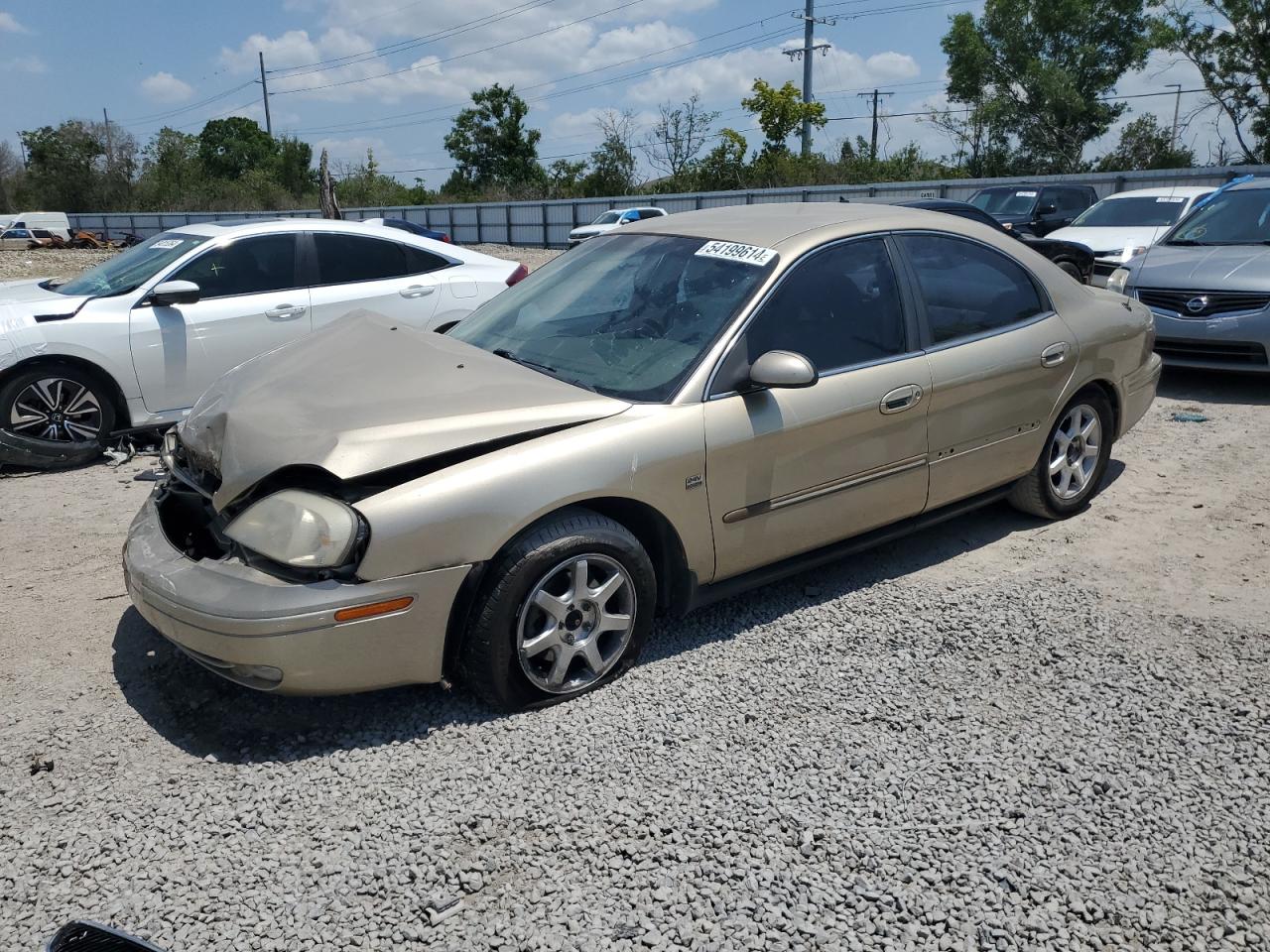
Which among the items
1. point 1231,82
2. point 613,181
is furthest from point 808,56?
point 1231,82

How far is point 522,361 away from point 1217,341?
20.3 ft

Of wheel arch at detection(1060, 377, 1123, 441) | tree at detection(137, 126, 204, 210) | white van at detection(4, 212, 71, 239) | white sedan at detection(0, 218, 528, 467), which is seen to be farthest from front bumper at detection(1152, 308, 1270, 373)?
tree at detection(137, 126, 204, 210)

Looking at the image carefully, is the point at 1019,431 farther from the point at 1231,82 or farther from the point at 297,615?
the point at 1231,82

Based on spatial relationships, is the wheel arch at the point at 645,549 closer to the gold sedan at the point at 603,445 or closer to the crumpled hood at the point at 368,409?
the gold sedan at the point at 603,445

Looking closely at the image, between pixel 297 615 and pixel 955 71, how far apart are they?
50.3m

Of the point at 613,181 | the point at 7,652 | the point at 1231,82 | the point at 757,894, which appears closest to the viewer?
the point at 757,894

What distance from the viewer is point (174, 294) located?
6488mm

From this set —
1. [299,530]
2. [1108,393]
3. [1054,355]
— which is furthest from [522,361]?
[1108,393]

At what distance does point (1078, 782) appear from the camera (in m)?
2.95

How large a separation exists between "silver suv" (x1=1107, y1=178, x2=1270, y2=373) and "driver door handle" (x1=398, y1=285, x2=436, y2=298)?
5.71 m

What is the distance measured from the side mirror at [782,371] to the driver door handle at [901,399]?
54cm

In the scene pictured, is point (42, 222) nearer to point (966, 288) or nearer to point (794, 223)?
point (794, 223)

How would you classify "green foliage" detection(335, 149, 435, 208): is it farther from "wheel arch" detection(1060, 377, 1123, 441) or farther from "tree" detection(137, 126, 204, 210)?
"wheel arch" detection(1060, 377, 1123, 441)

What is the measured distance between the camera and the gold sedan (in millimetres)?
3016
